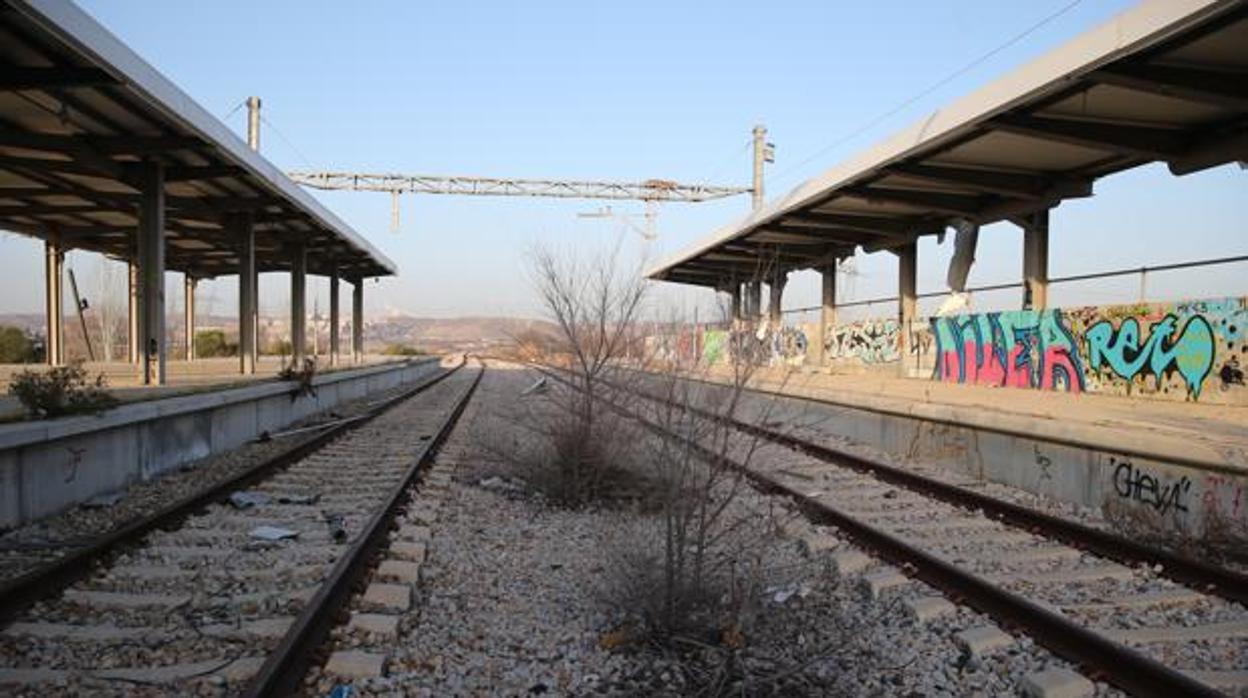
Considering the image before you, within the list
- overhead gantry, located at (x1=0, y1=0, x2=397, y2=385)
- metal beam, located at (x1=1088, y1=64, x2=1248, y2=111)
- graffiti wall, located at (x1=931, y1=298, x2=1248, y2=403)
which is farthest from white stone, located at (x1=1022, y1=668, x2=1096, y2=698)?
graffiti wall, located at (x1=931, y1=298, x2=1248, y2=403)

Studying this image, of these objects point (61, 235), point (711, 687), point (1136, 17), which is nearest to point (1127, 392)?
point (1136, 17)

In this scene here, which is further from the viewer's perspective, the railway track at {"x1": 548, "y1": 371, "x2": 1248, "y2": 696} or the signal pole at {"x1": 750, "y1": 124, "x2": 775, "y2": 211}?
the signal pole at {"x1": 750, "y1": 124, "x2": 775, "y2": 211}

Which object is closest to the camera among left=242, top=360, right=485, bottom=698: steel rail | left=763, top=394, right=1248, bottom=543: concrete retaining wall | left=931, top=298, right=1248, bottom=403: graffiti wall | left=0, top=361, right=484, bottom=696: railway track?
left=242, top=360, right=485, bottom=698: steel rail

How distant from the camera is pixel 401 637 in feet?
17.7

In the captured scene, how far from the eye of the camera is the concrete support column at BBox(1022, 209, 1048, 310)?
1898 cm

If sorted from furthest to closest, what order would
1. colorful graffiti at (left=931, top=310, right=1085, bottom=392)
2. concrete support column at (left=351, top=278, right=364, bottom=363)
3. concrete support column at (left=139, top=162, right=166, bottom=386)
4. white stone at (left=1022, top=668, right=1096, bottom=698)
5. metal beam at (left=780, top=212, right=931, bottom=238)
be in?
1. concrete support column at (left=351, top=278, right=364, bottom=363)
2. metal beam at (left=780, top=212, right=931, bottom=238)
3. colorful graffiti at (left=931, top=310, right=1085, bottom=392)
4. concrete support column at (left=139, top=162, right=166, bottom=386)
5. white stone at (left=1022, top=668, right=1096, bottom=698)

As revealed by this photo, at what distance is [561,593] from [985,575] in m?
3.16

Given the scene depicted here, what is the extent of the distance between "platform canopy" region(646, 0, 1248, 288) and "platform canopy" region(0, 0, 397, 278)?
8.01 meters

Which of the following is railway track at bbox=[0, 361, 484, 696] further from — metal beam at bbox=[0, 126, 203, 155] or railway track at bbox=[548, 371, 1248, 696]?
metal beam at bbox=[0, 126, 203, 155]

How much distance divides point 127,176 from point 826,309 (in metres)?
21.0

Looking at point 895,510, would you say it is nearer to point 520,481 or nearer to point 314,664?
point 520,481

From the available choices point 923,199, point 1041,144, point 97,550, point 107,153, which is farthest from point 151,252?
point 1041,144

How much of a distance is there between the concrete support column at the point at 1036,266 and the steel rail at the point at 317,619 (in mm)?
15207

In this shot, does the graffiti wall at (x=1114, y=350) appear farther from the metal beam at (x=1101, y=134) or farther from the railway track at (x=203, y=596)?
the railway track at (x=203, y=596)
